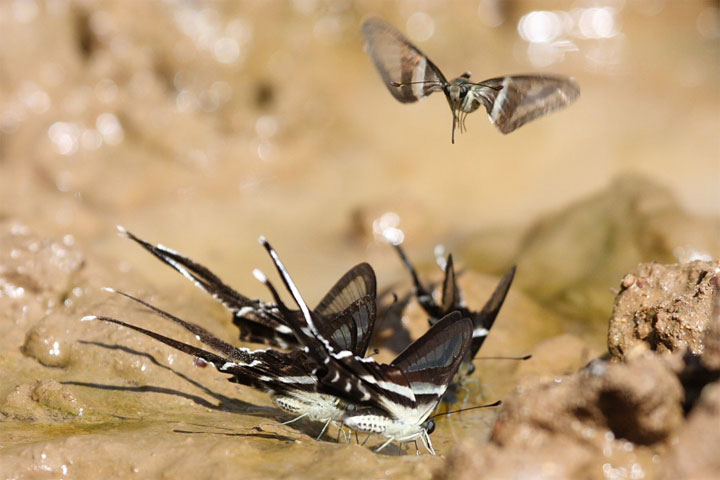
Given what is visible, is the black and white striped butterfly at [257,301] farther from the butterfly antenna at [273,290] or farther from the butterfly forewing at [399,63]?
the butterfly forewing at [399,63]

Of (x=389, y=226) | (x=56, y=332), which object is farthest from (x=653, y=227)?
(x=56, y=332)

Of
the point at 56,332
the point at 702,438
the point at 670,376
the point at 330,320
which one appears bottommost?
the point at 702,438

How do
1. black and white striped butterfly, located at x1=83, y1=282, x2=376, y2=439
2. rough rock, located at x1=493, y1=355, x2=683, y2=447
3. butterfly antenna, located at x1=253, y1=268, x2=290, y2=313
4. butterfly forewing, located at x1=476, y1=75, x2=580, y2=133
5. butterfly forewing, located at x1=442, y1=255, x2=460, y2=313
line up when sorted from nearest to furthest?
rough rock, located at x1=493, y1=355, x2=683, y2=447, butterfly antenna, located at x1=253, y1=268, x2=290, y2=313, butterfly forewing, located at x1=476, y1=75, x2=580, y2=133, black and white striped butterfly, located at x1=83, y1=282, x2=376, y2=439, butterfly forewing, located at x1=442, y1=255, x2=460, y2=313

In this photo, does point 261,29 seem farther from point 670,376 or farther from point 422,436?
point 670,376

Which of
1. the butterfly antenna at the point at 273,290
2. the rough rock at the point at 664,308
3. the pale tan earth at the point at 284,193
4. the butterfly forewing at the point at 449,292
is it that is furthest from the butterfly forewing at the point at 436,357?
the butterfly forewing at the point at 449,292

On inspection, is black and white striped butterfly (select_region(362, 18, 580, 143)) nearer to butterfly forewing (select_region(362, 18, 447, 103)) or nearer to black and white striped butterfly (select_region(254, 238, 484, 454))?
butterfly forewing (select_region(362, 18, 447, 103))

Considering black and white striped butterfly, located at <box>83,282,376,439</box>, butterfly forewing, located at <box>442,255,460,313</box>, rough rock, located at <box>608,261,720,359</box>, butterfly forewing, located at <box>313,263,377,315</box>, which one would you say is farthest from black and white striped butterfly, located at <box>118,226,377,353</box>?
rough rock, located at <box>608,261,720,359</box>
